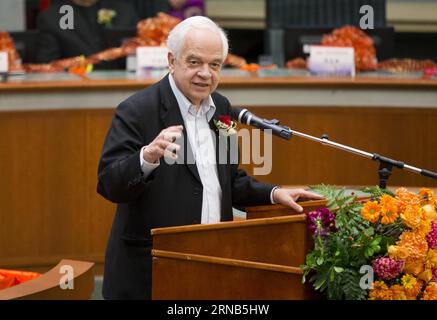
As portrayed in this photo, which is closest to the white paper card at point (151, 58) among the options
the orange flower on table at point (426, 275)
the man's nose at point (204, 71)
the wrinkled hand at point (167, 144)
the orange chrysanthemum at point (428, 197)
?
the man's nose at point (204, 71)

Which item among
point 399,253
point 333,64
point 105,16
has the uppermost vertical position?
point 105,16

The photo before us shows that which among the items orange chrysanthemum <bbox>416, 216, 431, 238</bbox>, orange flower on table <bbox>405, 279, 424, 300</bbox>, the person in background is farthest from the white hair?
the person in background

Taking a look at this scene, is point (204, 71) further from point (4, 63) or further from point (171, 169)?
point (4, 63)

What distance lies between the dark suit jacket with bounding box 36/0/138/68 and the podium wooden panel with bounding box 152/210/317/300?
446 cm

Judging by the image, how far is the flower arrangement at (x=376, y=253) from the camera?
2725 millimetres

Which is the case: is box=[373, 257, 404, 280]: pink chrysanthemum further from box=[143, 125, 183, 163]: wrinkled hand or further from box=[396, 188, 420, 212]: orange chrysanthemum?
box=[143, 125, 183, 163]: wrinkled hand

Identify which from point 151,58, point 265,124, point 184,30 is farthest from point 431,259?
point 151,58

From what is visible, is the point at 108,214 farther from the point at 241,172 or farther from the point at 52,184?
the point at 241,172

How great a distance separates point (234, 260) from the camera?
280 cm

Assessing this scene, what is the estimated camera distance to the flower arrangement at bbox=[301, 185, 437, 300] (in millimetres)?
2725

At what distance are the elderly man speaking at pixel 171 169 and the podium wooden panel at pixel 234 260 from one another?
0.30 meters

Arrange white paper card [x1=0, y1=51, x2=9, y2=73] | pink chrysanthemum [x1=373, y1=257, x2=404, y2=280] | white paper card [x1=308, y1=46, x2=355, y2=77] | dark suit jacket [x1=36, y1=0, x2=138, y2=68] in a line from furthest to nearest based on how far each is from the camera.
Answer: dark suit jacket [x1=36, y1=0, x2=138, y2=68] → white paper card [x1=308, y1=46, x2=355, y2=77] → white paper card [x1=0, y1=51, x2=9, y2=73] → pink chrysanthemum [x1=373, y1=257, x2=404, y2=280]

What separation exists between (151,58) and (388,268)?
3.55m
